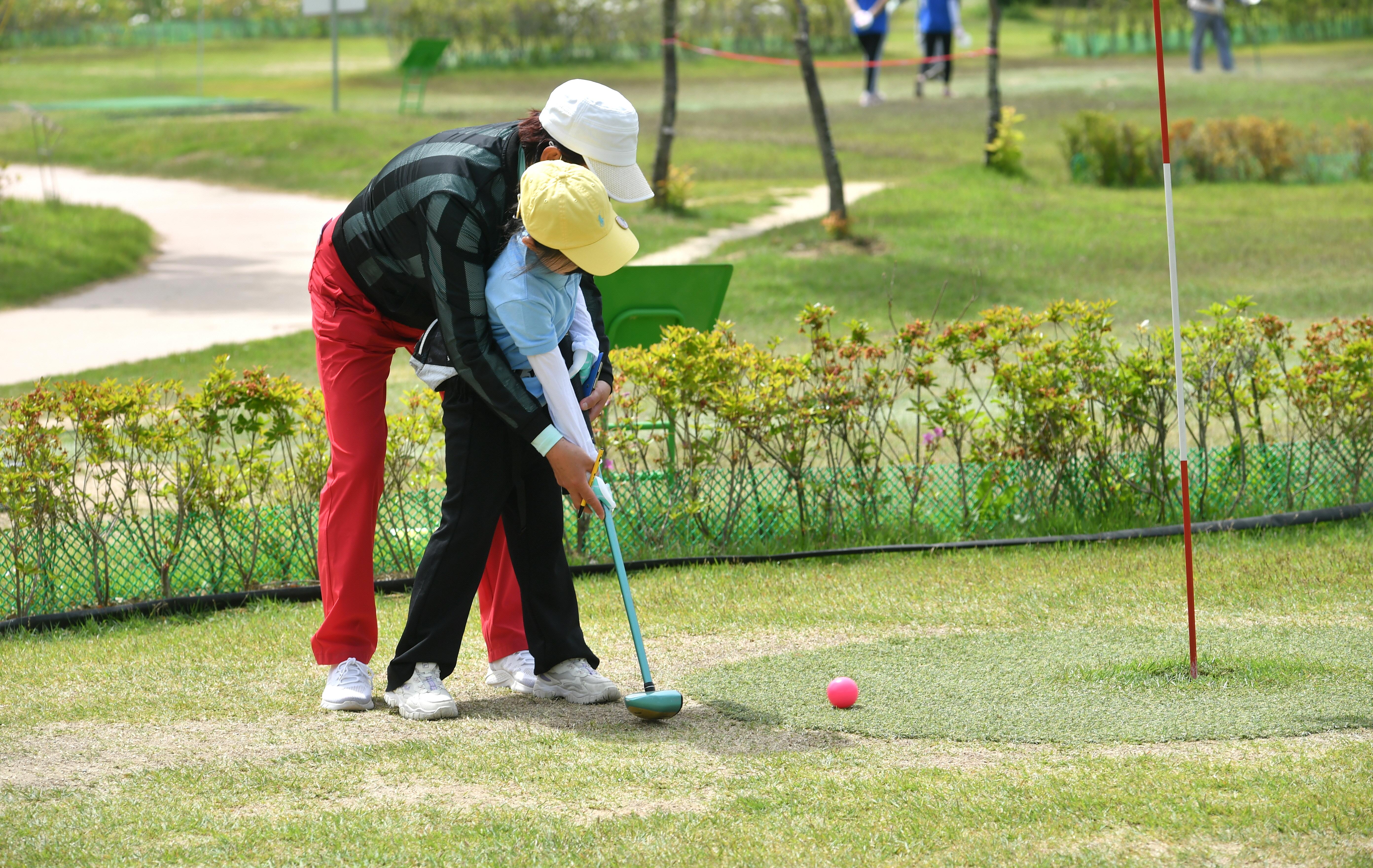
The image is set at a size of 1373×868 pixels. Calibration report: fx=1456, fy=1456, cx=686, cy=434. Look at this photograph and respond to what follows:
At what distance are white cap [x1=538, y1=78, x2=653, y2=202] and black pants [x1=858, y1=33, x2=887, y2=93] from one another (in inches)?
792

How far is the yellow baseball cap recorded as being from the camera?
3387 millimetres

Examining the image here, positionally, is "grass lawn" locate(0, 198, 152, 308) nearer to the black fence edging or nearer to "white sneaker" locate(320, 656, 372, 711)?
the black fence edging

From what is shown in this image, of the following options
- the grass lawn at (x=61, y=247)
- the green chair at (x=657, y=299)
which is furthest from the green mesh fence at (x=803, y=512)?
the grass lawn at (x=61, y=247)

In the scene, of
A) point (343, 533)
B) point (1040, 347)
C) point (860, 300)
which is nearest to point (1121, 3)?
point (860, 300)

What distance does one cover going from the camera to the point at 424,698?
12.5ft

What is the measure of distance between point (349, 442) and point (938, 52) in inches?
847

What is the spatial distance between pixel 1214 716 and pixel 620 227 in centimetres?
192

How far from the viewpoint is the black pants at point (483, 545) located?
377 cm

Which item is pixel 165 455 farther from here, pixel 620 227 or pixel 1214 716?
pixel 1214 716

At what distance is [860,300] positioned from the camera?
11.2 meters

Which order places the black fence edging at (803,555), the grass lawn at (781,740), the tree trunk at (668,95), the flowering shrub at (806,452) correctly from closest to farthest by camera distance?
1. the grass lawn at (781,740)
2. the black fence edging at (803,555)
3. the flowering shrub at (806,452)
4. the tree trunk at (668,95)

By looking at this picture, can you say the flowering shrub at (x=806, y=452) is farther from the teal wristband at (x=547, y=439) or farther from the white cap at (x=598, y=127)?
the white cap at (x=598, y=127)

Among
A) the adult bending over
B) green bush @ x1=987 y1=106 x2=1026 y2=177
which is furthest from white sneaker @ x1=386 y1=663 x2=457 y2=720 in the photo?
green bush @ x1=987 y1=106 x2=1026 y2=177

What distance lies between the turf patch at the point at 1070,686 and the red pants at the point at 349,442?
867mm
